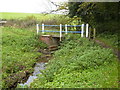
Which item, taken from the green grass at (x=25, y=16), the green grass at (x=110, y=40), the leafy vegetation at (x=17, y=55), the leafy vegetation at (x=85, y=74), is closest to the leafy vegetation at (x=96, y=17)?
the green grass at (x=110, y=40)

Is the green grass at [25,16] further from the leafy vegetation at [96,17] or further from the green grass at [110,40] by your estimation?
the green grass at [110,40]

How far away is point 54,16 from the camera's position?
57.3ft

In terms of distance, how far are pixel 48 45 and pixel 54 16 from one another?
5.76 meters

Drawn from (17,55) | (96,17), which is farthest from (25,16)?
(17,55)

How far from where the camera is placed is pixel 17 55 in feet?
31.6

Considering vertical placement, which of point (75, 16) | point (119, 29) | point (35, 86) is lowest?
point (35, 86)

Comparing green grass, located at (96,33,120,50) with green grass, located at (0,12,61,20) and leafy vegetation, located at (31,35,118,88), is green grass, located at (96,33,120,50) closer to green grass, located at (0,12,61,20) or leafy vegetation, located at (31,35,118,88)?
leafy vegetation, located at (31,35,118,88)

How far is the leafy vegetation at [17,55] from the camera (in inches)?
293

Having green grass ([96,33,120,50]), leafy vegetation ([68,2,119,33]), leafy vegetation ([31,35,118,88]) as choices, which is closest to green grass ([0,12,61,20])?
leafy vegetation ([68,2,119,33])

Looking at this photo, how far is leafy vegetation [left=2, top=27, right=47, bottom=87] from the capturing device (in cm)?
744

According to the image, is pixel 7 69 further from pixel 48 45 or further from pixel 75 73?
pixel 48 45

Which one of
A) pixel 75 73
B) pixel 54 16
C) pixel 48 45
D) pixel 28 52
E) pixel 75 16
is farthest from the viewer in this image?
pixel 54 16

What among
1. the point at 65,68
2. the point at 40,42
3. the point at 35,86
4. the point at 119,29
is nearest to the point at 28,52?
the point at 40,42

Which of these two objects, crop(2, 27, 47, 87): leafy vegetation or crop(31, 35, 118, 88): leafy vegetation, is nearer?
crop(31, 35, 118, 88): leafy vegetation
